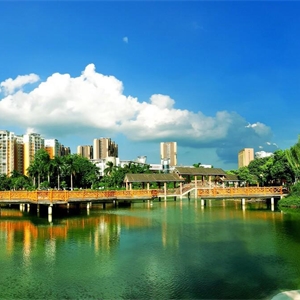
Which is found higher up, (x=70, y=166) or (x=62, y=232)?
(x=70, y=166)

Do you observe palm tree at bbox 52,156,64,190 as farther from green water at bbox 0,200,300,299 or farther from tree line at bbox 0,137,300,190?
green water at bbox 0,200,300,299

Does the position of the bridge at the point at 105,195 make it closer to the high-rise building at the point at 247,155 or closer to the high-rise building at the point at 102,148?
the high-rise building at the point at 247,155

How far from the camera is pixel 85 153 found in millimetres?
148750

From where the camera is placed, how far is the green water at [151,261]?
9.80 meters

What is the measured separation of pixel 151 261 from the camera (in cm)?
1275

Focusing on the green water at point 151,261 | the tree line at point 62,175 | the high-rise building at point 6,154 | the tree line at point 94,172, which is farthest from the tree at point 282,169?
the high-rise building at point 6,154

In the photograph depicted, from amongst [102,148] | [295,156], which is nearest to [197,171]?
[295,156]

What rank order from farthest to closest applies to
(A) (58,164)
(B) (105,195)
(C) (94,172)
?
(C) (94,172)
(A) (58,164)
(B) (105,195)

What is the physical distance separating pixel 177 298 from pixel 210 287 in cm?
126

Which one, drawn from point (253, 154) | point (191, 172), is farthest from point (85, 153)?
point (191, 172)

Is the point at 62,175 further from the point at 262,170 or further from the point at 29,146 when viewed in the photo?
the point at 29,146

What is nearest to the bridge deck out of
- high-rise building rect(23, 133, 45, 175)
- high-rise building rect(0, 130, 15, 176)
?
high-rise building rect(0, 130, 15, 176)

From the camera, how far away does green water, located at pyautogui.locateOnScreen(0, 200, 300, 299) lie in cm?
980

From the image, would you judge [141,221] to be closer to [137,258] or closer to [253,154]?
[137,258]
